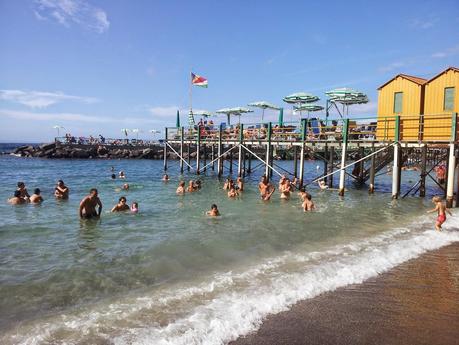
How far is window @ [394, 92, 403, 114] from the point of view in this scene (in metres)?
17.4

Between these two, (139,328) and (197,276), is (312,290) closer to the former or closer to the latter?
(197,276)

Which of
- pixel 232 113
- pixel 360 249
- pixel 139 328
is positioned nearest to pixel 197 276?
pixel 139 328

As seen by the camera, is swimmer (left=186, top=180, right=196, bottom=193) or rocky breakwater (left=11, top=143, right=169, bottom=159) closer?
swimmer (left=186, top=180, right=196, bottom=193)

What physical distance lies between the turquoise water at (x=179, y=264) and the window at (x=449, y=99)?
4.28 m

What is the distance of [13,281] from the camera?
7012mm

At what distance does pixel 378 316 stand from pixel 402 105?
13.8 metres

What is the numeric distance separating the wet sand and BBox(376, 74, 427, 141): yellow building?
34.8 feet

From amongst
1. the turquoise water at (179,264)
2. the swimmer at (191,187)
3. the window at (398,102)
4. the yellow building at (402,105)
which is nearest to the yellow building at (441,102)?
the yellow building at (402,105)

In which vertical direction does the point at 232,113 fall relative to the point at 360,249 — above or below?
above

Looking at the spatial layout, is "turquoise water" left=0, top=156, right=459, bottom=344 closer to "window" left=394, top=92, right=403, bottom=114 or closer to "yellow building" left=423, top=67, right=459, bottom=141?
"yellow building" left=423, top=67, right=459, bottom=141

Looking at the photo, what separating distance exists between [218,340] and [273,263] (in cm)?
341

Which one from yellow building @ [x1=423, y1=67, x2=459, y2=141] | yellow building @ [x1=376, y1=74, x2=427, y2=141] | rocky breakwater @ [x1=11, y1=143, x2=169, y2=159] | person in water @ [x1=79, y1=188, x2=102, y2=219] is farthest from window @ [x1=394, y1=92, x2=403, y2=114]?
rocky breakwater @ [x1=11, y1=143, x2=169, y2=159]

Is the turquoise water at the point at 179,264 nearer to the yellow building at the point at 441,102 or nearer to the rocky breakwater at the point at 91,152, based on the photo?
the yellow building at the point at 441,102

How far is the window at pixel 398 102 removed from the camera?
17.4 m
